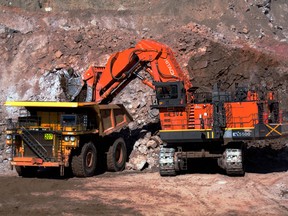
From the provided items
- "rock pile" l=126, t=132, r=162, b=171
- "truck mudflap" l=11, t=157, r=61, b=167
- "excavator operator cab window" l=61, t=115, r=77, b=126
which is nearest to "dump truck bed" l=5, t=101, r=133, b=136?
"excavator operator cab window" l=61, t=115, r=77, b=126

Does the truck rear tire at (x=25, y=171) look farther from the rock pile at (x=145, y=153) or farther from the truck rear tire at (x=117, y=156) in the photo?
the rock pile at (x=145, y=153)

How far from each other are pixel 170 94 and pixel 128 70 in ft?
7.46

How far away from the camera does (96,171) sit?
53.0ft

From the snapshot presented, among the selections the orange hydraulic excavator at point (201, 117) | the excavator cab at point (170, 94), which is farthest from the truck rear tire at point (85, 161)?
the excavator cab at point (170, 94)

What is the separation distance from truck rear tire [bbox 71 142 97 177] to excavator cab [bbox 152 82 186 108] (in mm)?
2493

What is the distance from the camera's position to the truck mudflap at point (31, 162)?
13.8 metres

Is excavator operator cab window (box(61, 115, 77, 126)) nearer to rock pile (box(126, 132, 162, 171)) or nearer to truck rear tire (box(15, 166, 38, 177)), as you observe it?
truck rear tire (box(15, 166, 38, 177))

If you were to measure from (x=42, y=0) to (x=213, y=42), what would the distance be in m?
14.0

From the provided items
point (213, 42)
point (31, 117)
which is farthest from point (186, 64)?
point (31, 117)

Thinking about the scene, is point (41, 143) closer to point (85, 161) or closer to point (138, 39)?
point (85, 161)

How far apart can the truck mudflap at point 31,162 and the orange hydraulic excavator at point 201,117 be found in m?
3.47

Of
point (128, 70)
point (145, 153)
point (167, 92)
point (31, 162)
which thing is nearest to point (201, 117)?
point (167, 92)

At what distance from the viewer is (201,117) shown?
1441 centimetres

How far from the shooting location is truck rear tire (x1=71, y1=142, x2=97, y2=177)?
14242 mm
